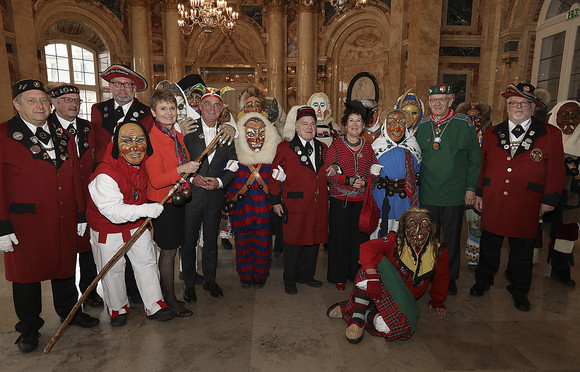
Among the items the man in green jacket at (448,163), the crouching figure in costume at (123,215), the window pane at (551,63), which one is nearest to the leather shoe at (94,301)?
the crouching figure in costume at (123,215)

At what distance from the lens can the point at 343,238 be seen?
156 inches

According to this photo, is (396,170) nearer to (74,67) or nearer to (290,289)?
(290,289)

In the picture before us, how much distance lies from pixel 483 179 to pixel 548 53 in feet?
19.7

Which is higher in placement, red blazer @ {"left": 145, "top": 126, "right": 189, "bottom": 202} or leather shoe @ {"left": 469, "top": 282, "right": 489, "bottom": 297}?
red blazer @ {"left": 145, "top": 126, "right": 189, "bottom": 202}

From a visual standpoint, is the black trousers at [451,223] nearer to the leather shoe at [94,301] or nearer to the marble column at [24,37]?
the leather shoe at [94,301]

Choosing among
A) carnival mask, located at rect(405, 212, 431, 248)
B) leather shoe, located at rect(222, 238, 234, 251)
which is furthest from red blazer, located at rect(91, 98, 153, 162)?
carnival mask, located at rect(405, 212, 431, 248)

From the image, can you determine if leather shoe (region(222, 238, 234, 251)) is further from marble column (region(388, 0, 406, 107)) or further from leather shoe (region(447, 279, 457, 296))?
marble column (region(388, 0, 406, 107))

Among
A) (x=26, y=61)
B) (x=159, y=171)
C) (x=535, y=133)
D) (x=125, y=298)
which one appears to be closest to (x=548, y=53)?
(x=535, y=133)

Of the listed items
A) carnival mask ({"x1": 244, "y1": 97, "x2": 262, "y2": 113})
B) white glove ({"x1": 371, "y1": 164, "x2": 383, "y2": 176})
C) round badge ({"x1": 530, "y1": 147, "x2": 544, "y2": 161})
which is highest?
carnival mask ({"x1": 244, "y1": 97, "x2": 262, "y2": 113})

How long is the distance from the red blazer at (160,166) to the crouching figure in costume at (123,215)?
0.22 feet

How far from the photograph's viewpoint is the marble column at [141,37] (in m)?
12.6

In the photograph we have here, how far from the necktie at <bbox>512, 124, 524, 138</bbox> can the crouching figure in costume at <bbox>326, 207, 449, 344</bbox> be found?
4.71 ft

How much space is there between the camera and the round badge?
3.46 meters

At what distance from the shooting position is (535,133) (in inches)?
138
